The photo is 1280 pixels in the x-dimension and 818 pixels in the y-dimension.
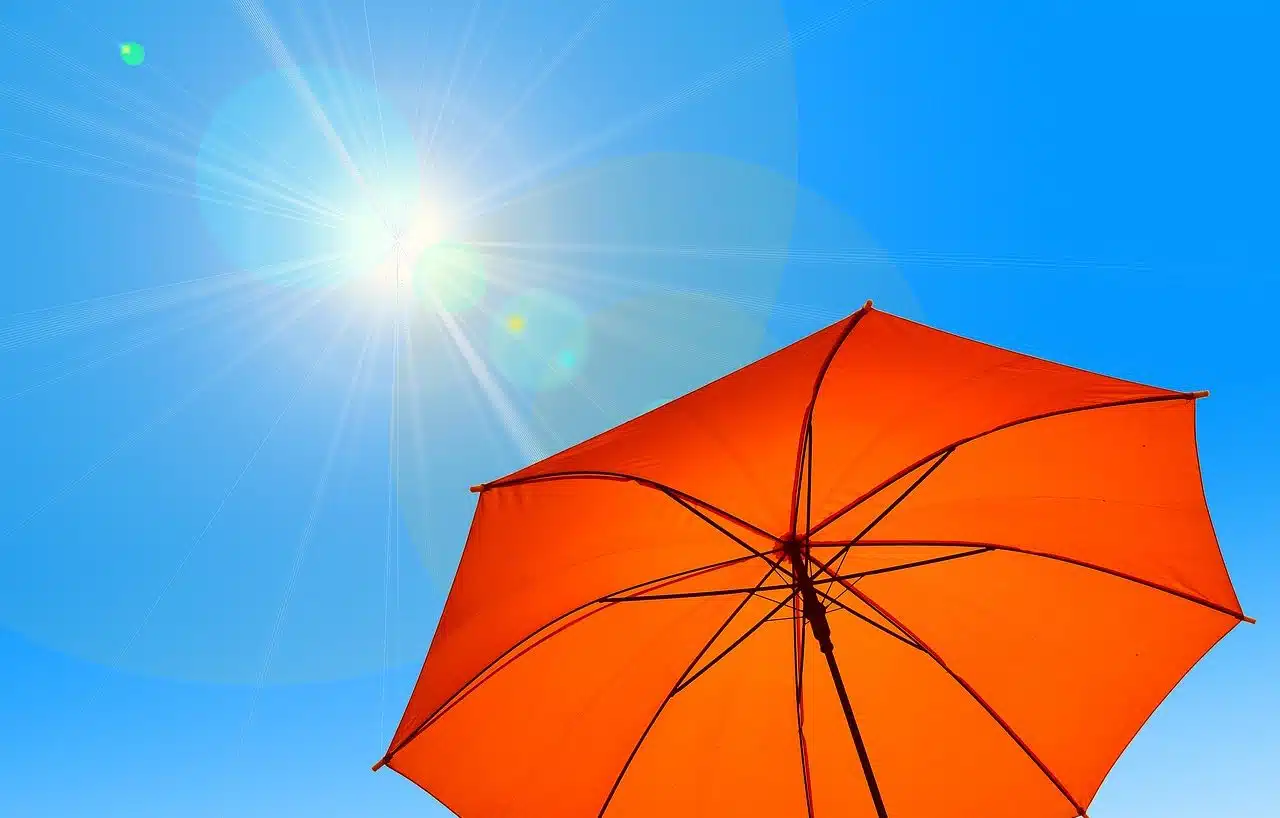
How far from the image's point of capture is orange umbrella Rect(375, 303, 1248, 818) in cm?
249

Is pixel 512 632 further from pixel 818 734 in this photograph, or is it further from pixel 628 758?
pixel 818 734

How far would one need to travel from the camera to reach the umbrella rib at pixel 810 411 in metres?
2.36

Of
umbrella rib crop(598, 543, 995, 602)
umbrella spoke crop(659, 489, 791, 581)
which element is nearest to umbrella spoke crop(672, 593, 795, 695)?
umbrella rib crop(598, 543, 995, 602)

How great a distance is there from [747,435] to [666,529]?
21.9 inches

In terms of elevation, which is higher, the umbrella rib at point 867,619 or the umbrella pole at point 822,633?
the umbrella rib at point 867,619

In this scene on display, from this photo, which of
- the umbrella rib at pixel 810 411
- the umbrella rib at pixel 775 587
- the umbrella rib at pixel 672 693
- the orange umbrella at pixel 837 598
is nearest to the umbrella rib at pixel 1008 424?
the orange umbrella at pixel 837 598

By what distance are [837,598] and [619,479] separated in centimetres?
149

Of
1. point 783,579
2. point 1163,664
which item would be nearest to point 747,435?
point 783,579

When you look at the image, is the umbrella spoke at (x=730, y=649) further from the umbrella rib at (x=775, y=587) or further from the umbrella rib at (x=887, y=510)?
the umbrella rib at (x=887, y=510)

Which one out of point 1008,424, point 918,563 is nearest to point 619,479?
point 1008,424

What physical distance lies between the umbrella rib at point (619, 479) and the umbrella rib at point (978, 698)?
0.83 m

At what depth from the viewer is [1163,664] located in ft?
9.89

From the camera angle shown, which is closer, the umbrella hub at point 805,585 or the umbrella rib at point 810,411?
the umbrella rib at point 810,411

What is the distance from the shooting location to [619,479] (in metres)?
2.42
